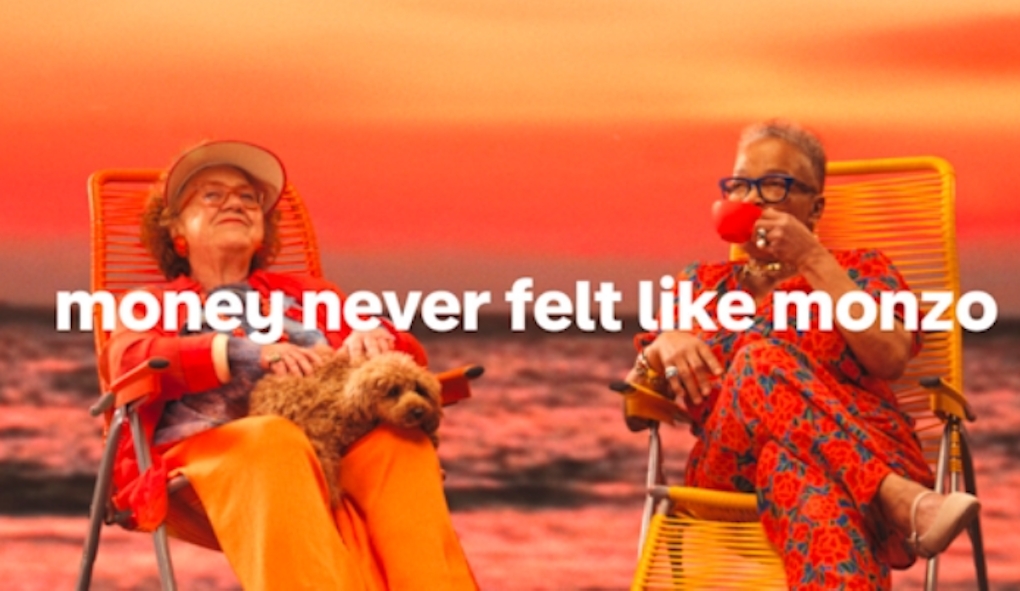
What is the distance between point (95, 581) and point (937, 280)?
91.2 inches

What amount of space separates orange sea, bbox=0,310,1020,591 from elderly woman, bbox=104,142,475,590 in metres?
1.39

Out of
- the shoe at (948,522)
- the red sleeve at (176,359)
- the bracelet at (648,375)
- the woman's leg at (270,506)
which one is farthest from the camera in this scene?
the bracelet at (648,375)

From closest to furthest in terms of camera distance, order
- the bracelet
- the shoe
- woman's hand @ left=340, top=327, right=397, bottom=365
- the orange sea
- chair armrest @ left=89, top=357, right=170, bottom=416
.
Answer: the shoe < chair armrest @ left=89, top=357, right=170, bottom=416 < woman's hand @ left=340, top=327, right=397, bottom=365 < the bracelet < the orange sea

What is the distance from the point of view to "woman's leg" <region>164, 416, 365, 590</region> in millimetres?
2914

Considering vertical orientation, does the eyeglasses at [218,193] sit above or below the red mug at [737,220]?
above

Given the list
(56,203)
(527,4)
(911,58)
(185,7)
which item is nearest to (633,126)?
(527,4)

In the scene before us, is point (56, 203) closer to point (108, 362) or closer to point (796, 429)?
point (108, 362)

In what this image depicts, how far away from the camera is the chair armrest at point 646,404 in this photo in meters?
3.29

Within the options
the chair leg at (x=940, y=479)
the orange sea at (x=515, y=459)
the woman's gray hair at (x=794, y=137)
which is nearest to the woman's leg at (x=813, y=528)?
the chair leg at (x=940, y=479)

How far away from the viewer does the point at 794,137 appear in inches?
135

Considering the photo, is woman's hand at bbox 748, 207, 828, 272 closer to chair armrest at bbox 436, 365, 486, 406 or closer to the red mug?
the red mug

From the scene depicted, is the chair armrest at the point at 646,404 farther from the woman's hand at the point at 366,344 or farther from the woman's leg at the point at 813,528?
the woman's hand at the point at 366,344

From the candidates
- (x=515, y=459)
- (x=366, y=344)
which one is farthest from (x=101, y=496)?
(x=515, y=459)

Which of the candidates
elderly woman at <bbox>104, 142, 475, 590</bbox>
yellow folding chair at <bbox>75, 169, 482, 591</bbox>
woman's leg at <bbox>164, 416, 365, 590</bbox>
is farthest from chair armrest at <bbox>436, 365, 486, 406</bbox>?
woman's leg at <bbox>164, 416, 365, 590</bbox>
